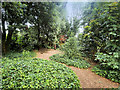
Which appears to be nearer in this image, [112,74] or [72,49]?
[112,74]

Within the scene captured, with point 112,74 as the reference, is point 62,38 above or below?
above

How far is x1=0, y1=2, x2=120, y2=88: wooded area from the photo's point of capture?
163cm

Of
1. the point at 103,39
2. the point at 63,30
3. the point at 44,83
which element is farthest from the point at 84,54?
the point at 63,30

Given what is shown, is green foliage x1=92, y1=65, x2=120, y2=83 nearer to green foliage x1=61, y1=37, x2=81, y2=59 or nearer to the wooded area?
the wooded area

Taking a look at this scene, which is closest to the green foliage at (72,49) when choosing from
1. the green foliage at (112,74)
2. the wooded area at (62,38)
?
the wooded area at (62,38)

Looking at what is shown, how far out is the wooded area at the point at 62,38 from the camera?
64.2 inches

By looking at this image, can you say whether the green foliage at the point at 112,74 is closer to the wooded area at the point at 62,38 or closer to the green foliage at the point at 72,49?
the wooded area at the point at 62,38

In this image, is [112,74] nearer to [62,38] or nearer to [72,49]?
[72,49]

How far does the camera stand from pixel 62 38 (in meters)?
4.84

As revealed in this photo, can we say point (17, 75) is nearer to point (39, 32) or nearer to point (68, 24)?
point (39, 32)

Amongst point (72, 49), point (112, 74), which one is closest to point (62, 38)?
point (72, 49)

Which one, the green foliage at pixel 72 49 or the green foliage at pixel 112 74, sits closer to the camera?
the green foliage at pixel 112 74

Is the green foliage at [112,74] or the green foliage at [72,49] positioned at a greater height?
the green foliage at [72,49]

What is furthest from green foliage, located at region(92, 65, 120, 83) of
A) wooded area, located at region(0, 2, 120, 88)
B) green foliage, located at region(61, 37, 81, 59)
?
green foliage, located at region(61, 37, 81, 59)
